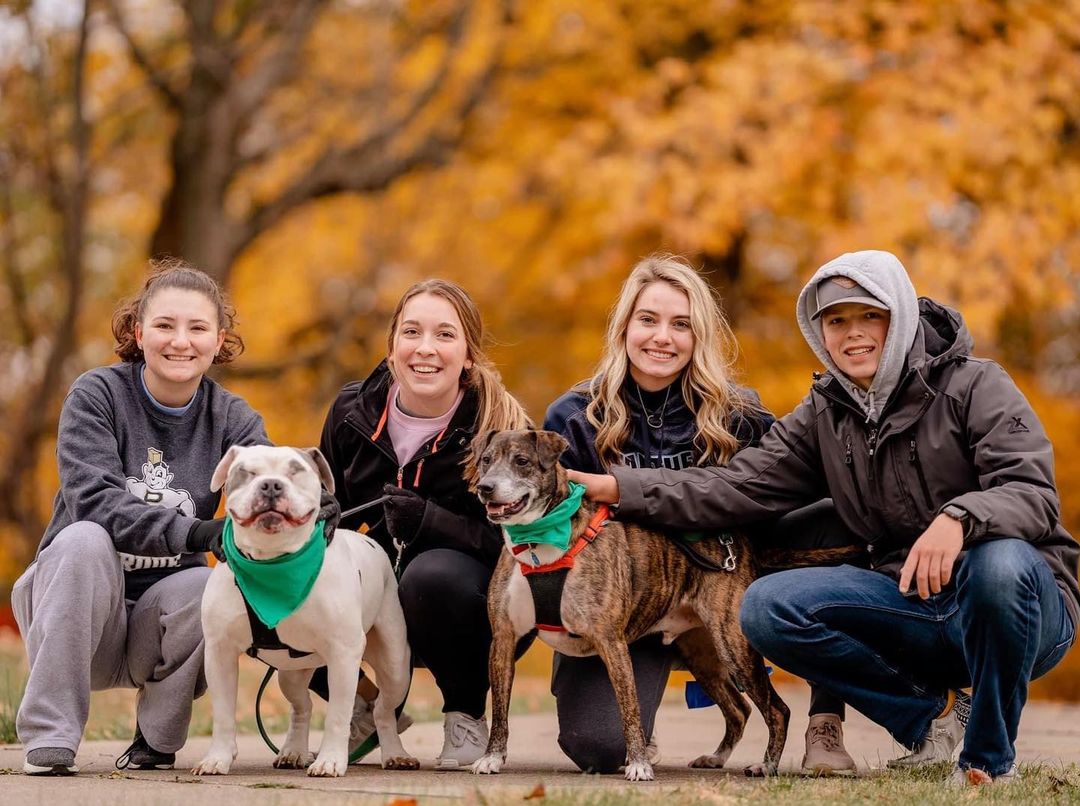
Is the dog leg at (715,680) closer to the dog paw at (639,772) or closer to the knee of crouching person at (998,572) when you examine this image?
the dog paw at (639,772)

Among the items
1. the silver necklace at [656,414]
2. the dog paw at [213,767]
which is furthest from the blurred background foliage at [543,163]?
the dog paw at [213,767]

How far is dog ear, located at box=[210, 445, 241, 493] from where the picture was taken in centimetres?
469

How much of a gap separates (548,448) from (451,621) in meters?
0.80

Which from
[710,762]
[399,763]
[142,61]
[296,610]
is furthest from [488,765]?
[142,61]

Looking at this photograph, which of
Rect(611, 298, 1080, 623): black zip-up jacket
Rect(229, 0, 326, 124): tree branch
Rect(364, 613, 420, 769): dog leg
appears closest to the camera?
Rect(611, 298, 1080, 623): black zip-up jacket

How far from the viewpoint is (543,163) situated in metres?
13.0

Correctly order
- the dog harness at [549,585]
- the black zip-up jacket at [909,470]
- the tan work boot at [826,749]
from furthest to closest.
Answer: the tan work boot at [826,749] < the dog harness at [549,585] < the black zip-up jacket at [909,470]

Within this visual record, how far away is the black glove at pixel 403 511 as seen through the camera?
5.25 metres

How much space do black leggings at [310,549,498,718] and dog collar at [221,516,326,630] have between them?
66 cm

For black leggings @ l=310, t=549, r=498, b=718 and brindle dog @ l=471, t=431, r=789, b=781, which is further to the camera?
black leggings @ l=310, t=549, r=498, b=718

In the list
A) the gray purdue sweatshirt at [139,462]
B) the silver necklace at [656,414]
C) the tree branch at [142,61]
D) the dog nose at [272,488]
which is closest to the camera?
the dog nose at [272,488]

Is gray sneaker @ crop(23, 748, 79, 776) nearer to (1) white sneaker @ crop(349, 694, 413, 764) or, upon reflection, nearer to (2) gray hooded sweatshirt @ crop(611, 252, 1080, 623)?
(1) white sneaker @ crop(349, 694, 413, 764)

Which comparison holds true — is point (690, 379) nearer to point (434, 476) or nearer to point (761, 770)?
point (434, 476)

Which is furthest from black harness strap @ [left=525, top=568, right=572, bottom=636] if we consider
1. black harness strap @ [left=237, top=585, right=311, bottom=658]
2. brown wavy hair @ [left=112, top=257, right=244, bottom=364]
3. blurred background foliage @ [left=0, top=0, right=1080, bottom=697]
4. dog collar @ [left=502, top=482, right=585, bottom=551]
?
blurred background foliage @ [left=0, top=0, right=1080, bottom=697]
